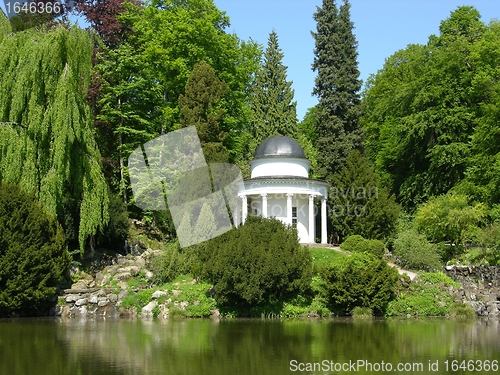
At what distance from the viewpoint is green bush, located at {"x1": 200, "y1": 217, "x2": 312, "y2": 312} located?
87.2 feet

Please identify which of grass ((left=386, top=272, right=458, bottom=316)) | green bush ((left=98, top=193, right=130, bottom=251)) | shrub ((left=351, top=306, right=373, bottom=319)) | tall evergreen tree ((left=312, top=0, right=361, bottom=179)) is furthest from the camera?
tall evergreen tree ((left=312, top=0, right=361, bottom=179))

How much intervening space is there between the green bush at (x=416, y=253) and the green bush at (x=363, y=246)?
2.90 ft

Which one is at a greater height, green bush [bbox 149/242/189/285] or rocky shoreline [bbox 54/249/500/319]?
green bush [bbox 149/242/189/285]

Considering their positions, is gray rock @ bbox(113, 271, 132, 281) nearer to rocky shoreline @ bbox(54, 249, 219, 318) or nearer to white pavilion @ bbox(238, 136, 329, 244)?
rocky shoreline @ bbox(54, 249, 219, 318)

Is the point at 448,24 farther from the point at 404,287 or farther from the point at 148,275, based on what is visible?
the point at 148,275

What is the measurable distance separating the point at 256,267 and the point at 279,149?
43.3 feet

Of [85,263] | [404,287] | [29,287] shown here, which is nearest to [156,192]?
[85,263]

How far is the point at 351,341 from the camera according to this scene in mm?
18766

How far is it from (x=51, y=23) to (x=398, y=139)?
80.0ft

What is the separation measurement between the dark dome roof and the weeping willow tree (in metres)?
11.3

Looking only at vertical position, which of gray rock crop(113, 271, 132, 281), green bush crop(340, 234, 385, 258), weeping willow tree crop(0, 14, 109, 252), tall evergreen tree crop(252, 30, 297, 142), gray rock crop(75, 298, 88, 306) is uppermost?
tall evergreen tree crop(252, 30, 297, 142)

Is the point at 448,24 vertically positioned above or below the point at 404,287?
above

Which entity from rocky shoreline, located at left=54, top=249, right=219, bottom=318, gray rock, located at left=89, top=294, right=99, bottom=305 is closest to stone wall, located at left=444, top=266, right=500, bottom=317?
rocky shoreline, located at left=54, top=249, right=219, bottom=318

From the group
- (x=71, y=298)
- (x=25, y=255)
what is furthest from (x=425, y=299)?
(x=25, y=255)
